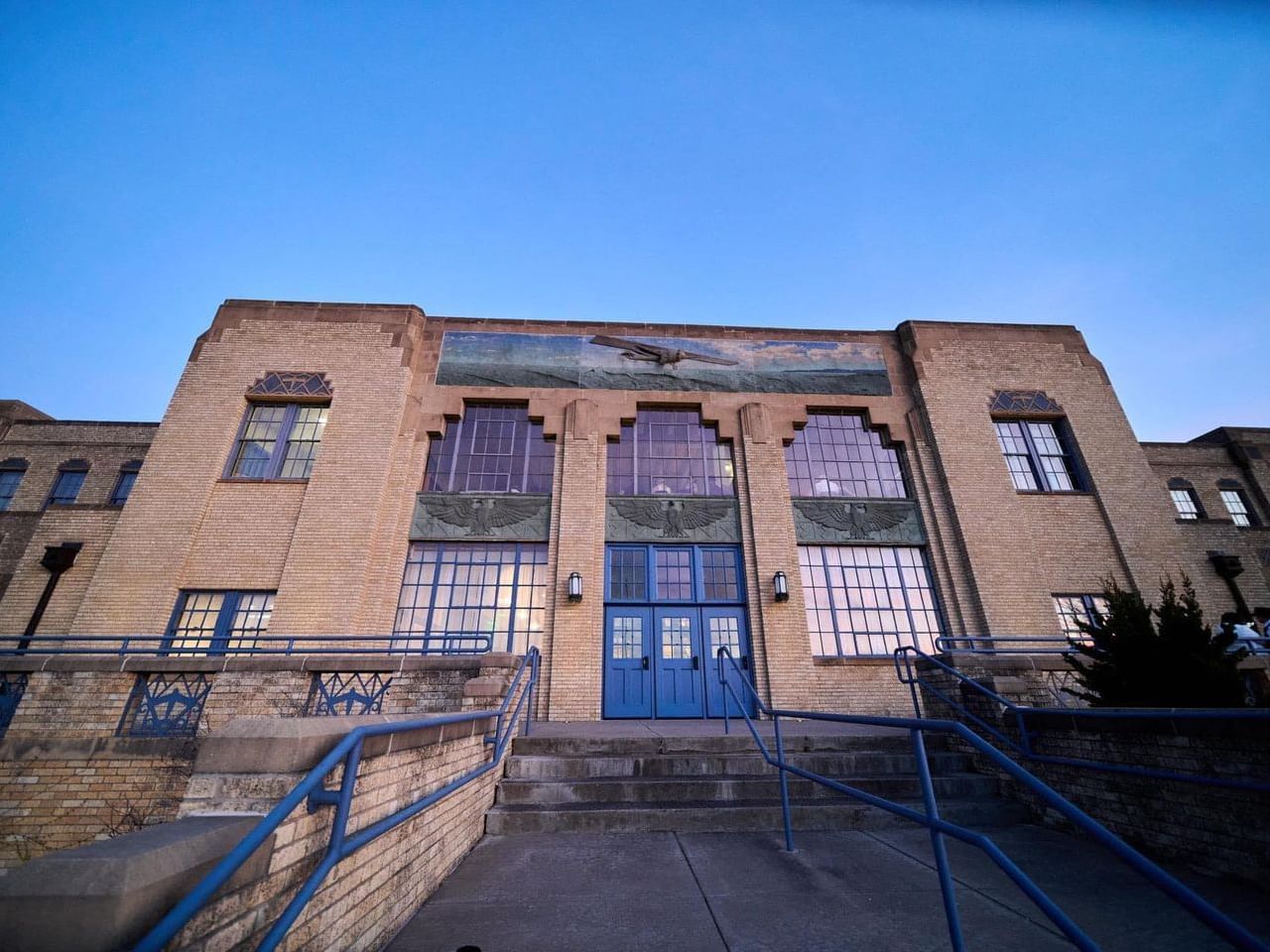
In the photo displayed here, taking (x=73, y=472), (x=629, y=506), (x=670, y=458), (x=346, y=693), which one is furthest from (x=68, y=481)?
(x=670, y=458)

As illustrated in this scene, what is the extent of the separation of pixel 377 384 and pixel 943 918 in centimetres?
1348

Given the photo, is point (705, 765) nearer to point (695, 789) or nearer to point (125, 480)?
point (695, 789)

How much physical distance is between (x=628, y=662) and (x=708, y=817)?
548 cm

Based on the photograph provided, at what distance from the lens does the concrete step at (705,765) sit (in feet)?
19.9

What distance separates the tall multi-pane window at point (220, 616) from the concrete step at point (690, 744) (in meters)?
6.98

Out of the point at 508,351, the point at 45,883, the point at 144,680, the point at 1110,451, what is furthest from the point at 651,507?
the point at 1110,451

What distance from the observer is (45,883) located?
1.66m

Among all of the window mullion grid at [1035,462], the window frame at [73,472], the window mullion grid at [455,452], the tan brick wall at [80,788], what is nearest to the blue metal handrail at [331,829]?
the tan brick wall at [80,788]

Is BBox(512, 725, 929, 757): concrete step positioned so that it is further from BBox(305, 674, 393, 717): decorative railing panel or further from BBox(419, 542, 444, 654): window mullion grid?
BBox(419, 542, 444, 654): window mullion grid

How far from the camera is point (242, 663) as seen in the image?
7578mm

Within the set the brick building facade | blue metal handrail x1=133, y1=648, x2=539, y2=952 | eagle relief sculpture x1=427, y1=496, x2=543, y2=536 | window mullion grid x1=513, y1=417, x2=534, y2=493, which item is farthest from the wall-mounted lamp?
blue metal handrail x1=133, y1=648, x2=539, y2=952

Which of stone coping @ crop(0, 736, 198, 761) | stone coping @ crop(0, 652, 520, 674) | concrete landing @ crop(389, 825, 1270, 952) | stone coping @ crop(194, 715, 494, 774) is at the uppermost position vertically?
stone coping @ crop(0, 652, 520, 674)

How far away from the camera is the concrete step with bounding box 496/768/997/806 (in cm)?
562

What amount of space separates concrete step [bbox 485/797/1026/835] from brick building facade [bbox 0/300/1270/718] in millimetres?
4871
